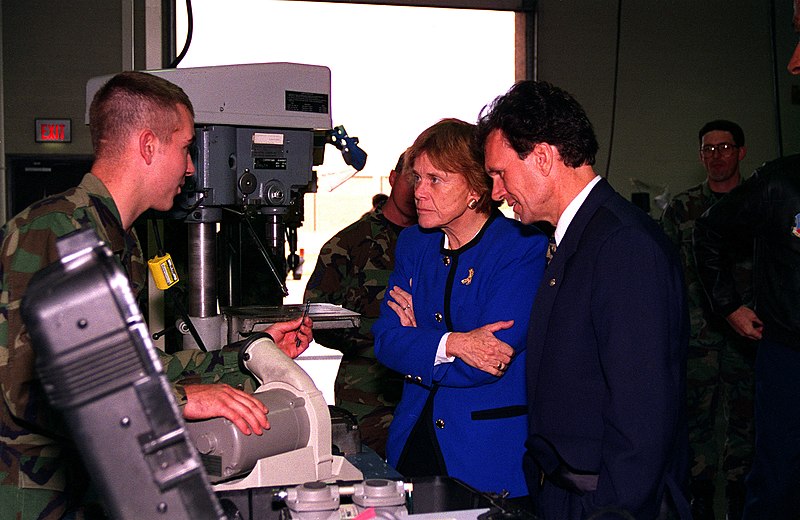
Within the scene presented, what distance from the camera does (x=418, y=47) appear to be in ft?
16.2

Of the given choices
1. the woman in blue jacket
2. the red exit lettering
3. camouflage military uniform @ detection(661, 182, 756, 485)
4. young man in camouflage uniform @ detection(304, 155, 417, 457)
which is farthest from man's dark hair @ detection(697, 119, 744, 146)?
the red exit lettering

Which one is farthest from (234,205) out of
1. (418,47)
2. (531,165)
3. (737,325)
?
(418,47)

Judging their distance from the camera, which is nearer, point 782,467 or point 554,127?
point 554,127

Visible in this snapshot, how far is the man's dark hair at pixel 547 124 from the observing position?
5.35 ft

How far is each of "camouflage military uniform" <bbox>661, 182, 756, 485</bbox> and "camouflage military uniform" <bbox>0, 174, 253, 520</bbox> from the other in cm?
295

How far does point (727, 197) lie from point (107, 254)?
2783mm

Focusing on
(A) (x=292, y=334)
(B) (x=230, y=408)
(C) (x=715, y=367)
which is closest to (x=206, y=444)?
(B) (x=230, y=408)

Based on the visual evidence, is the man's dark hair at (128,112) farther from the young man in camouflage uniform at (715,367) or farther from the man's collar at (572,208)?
the young man in camouflage uniform at (715,367)

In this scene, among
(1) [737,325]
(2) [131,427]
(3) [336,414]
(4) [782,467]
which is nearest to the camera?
(2) [131,427]

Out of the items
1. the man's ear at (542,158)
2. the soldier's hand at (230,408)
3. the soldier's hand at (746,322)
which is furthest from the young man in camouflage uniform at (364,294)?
the soldier's hand at (230,408)

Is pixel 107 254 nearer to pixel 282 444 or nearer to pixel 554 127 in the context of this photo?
pixel 282 444

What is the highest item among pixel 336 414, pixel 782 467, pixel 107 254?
pixel 107 254

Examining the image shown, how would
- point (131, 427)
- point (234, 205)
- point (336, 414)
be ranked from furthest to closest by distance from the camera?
point (234, 205), point (336, 414), point (131, 427)

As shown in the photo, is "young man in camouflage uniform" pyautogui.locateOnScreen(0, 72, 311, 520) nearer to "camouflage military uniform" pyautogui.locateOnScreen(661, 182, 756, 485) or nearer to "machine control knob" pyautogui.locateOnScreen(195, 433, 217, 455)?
"machine control knob" pyautogui.locateOnScreen(195, 433, 217, 455)
